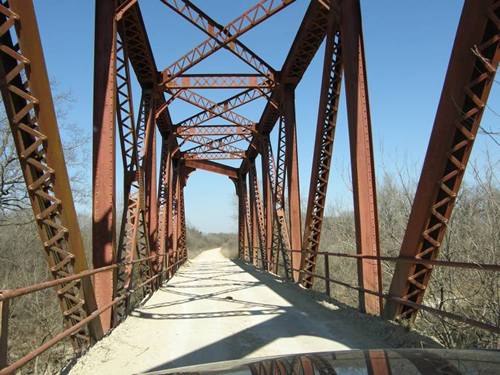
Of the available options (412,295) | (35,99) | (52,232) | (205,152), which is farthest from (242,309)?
(205,152)

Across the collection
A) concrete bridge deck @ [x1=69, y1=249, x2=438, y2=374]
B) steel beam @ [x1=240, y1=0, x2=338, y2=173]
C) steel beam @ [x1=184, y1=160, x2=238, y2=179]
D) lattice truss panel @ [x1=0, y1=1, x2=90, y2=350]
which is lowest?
concrete bridge deck @ [x1=69, y1=249, x2=438, y2=374]

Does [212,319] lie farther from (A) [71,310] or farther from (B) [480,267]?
(B) [480,267]

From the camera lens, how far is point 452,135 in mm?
5461

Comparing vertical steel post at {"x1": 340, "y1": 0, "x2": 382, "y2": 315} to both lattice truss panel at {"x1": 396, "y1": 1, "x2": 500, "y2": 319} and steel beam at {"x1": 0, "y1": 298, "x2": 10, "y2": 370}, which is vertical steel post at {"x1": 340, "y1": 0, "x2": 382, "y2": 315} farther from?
steel beam at {"x1": 0, "y1": 298, "x2": 10, "y2": 370}

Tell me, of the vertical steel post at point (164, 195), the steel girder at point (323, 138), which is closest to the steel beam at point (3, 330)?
the steel girder at point (323, 138)

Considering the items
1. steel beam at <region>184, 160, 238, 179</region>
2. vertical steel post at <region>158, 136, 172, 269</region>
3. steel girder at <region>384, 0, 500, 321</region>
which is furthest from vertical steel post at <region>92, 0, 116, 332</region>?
steel beam at <region>184, 160, 238, 179</region>

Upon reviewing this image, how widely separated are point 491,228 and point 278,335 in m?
3.06

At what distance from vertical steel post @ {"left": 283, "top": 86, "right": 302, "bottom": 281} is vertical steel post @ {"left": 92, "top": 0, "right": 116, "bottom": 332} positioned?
7.63 metres

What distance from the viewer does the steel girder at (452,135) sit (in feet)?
16.5

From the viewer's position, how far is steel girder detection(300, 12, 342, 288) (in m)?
9.91

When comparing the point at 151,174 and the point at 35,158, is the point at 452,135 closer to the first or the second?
the point at 35,158

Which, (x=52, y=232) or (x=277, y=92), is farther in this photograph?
(x=277, y=92)

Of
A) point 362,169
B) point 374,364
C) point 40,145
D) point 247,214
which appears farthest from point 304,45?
point 247,214

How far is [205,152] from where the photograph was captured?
26875 millimetres
